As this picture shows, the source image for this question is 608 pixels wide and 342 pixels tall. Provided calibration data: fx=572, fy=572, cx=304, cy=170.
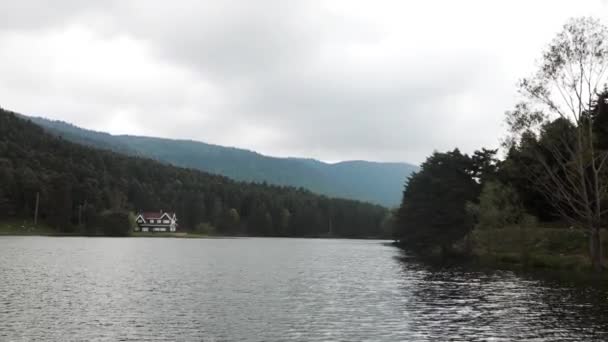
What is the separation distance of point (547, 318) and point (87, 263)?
6614 centimetres

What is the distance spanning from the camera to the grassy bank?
8275 centimetres

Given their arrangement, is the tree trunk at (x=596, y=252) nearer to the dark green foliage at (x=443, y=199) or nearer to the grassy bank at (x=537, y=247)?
the grassy bank at (x=537, y=247)

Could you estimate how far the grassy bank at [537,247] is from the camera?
8275cm

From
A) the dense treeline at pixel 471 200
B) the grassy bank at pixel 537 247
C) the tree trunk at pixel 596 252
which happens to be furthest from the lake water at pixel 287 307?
the dense treeline at pixel 471 200

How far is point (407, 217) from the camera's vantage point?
152 metres

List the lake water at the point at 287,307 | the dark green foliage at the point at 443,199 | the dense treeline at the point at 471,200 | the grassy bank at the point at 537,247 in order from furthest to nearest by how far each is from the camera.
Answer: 1. the dark green foliage at the point at 443,199
2. the dense treeline at the point at 471,200
3. the grassy bank at the point at 537,247
4. the lake water at the point at 287,307

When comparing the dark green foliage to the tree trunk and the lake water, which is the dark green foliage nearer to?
the tree trunk

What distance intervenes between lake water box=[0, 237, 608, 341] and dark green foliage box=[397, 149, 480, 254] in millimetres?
58027

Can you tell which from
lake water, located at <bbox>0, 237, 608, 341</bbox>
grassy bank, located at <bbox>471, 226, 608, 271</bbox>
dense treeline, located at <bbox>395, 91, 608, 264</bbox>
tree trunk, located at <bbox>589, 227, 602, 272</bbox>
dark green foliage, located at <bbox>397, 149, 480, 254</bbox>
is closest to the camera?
lake water, located at <bbox>0, 237, 608, 341</bbox>

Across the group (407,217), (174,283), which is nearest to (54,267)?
(174,283)

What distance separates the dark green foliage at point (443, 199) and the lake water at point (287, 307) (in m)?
58.0

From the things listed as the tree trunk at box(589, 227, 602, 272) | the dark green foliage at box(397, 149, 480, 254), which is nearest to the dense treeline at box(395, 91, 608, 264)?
the dark green foliage at box(397, 149, 480, 254)

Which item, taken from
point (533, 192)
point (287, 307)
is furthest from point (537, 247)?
point (287, 307)

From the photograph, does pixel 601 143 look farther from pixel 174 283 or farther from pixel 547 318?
pixel 174 283
